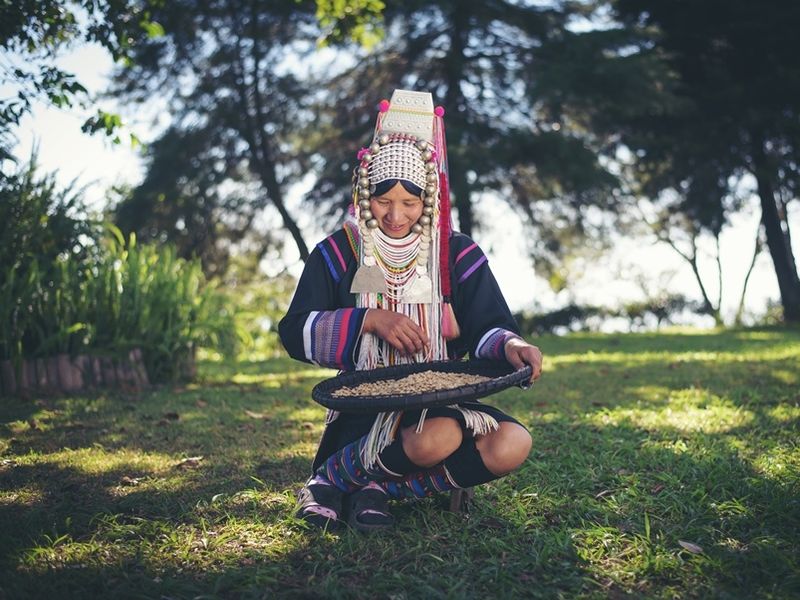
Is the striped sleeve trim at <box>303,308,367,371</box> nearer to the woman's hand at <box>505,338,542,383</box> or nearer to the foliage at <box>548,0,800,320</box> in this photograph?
the woman's hand at <box>505,338,542,383</box>

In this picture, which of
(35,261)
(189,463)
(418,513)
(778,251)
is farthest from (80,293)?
(778,251)

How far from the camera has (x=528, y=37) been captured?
14008mm

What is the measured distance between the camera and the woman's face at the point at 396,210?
2.71 meters

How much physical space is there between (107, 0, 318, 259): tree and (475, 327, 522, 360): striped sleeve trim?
38.6 ft


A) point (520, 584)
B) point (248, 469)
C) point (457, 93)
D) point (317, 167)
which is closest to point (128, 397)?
point (248, 469)

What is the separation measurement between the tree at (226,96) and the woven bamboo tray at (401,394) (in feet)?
38.8

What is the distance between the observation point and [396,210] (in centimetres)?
271

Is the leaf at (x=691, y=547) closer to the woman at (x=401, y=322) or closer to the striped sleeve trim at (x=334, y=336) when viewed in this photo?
the woman at (x=401, y=322)

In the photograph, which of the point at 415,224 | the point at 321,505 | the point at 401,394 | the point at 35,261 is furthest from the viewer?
the point at 35,261

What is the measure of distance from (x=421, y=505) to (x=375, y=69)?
12615 millimetres

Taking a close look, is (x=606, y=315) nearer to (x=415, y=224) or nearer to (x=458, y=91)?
(x=458, y=91)

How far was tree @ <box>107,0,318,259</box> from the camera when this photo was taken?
13938 mm

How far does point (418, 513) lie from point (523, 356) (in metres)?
0.80

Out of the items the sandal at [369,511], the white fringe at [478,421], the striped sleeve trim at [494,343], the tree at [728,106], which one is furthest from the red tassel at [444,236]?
the tree at [728,106]
